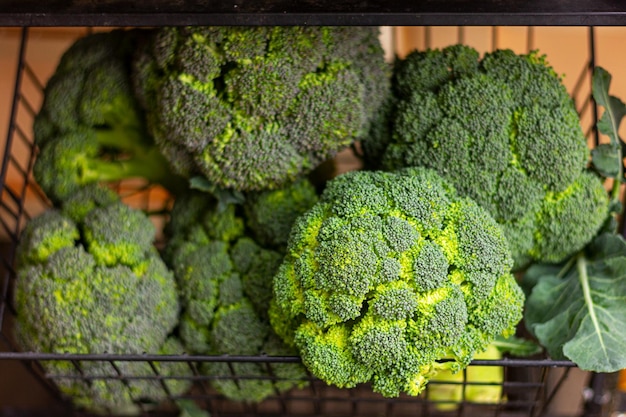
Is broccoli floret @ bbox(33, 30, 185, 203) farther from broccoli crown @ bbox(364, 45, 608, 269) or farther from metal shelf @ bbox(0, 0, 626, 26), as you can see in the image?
broccoli crown @ bbox(364, 45, 608, 269)

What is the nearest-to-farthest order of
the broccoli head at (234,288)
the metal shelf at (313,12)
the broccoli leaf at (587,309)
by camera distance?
the metal shelf at (313,12), the broccoli leaf at (587,309), the broccoli head at (234,288)

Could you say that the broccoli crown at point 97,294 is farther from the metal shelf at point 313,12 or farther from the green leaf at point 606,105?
the green leaf at point 606,105

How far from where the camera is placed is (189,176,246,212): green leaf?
0.90 metres

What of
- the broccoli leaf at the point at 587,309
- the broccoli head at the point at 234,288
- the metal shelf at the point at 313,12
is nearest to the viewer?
the metal shelf at the point at 313,12

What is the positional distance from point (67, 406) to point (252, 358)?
0.39 m

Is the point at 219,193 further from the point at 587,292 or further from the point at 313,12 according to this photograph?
the point at 587,292

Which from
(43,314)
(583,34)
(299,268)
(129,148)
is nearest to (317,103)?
(299,268)

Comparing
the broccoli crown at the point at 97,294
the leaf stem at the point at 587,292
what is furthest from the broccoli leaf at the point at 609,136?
the broccoli crown at the point at 97,294

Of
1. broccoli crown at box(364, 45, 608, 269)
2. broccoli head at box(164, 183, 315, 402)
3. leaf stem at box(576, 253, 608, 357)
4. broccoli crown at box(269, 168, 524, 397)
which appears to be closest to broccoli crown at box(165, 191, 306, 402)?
broccoli head at box(164, 183, 315, 402)

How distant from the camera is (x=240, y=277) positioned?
933 millimetres

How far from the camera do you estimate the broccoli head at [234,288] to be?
91 cm

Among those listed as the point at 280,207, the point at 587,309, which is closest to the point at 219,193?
the point at 280,207

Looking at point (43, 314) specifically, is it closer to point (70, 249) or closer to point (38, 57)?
point (70, 249)

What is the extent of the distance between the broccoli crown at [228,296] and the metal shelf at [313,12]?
0.29 m
